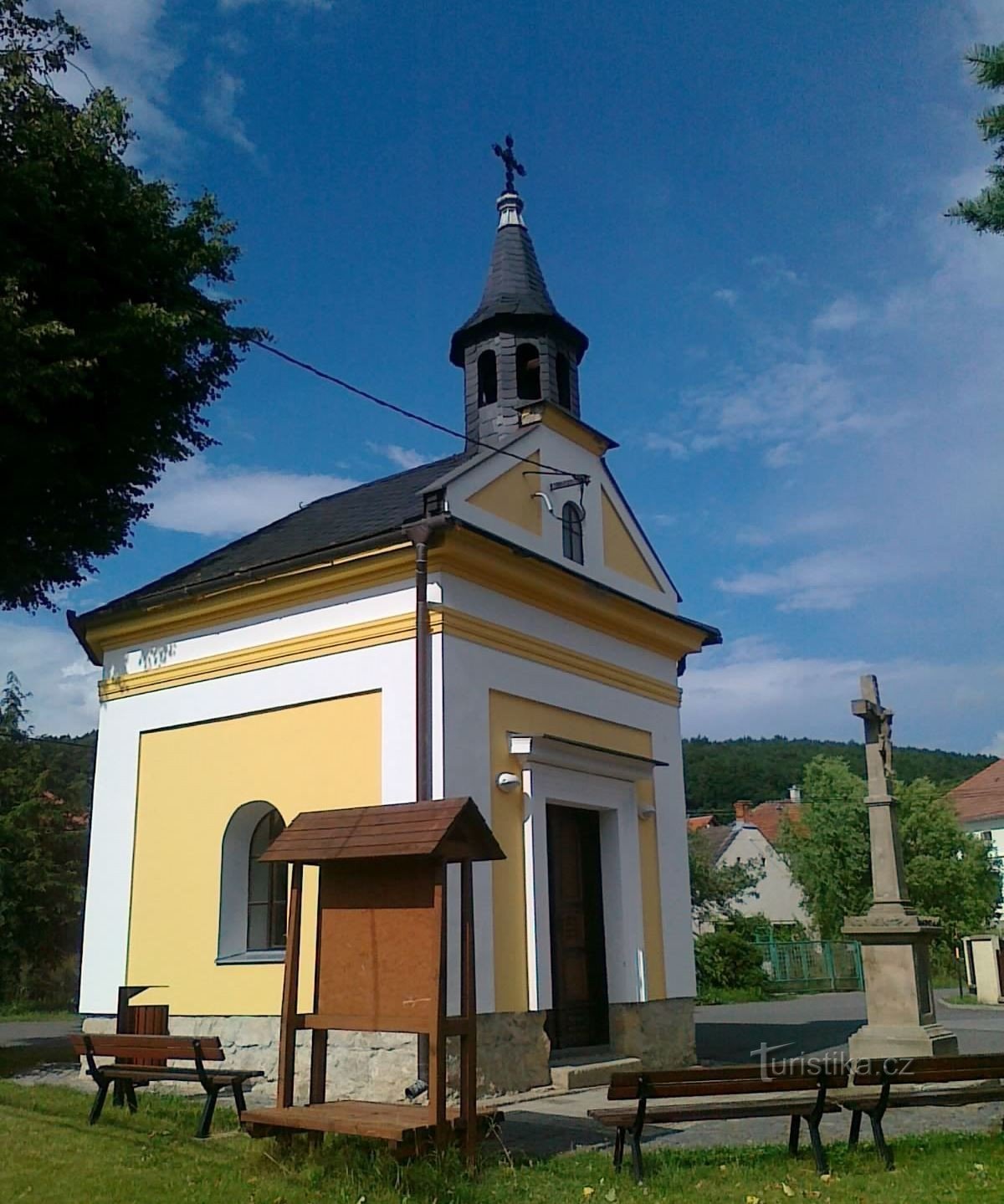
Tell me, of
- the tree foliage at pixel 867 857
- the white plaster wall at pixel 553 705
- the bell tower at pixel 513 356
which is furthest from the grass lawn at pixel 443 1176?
the tree foliage at pixel 867 857

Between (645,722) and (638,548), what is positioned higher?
(638,548)

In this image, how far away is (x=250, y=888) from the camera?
12.1 m

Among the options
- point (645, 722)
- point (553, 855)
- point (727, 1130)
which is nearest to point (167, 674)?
point (553, 855)

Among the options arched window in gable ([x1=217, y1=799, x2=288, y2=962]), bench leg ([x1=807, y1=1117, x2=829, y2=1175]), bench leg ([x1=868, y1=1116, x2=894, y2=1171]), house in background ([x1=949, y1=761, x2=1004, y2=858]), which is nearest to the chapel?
arched window in gable ([x1=217, y1=799, x2=288, y2=962])

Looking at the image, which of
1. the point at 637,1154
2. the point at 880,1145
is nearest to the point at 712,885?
the point at 880,1145

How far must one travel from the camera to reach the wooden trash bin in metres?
7.24

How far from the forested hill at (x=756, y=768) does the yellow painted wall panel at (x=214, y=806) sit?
57.8 meters

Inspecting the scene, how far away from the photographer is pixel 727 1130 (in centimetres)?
860

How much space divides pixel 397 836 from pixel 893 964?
5.98 m

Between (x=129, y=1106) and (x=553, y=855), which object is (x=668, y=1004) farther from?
(x=129, y=1106)

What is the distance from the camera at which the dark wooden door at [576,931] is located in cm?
1216

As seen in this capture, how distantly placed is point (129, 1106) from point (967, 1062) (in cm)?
656

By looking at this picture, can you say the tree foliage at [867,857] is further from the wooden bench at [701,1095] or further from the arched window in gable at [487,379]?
the wooden bench at [701,1095]

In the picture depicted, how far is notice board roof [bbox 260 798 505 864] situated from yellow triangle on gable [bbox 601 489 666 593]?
6789mm
